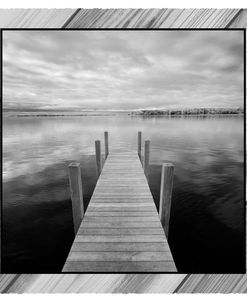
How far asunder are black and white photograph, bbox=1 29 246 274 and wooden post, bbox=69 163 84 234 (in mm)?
13

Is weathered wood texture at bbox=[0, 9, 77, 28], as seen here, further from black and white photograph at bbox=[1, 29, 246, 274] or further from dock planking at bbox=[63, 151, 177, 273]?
dock planking at bbox=[63, 151, 177, 273]

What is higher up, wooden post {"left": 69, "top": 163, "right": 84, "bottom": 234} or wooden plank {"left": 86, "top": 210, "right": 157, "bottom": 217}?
wooden post {"left": 69, "top": 163, "right": 84, "bottom": 234}

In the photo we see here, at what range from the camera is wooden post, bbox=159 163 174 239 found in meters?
3.21

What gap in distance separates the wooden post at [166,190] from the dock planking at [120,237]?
0.36 ft

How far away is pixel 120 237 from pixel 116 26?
2.34 metres

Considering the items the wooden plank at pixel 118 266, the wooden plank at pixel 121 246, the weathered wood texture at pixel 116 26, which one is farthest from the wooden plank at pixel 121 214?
the weathered wood texture at pixel 116 26

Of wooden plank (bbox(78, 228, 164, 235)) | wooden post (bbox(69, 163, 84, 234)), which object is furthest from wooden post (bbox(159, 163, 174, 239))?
wooden post (bbox(69, 163, 84, 234))

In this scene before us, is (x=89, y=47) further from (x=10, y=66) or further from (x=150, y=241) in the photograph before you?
(x=150, y=241)

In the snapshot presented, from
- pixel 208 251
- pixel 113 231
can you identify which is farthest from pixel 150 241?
pixel 208 251

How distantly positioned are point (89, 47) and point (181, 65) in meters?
1.41

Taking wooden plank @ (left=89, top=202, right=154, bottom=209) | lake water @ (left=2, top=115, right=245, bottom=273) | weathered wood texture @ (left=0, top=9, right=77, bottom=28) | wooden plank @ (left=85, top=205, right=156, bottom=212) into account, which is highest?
weathered wood texture @ (left=0, top=9, right=77, bottom=28)

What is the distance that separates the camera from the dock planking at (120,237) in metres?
2.57
